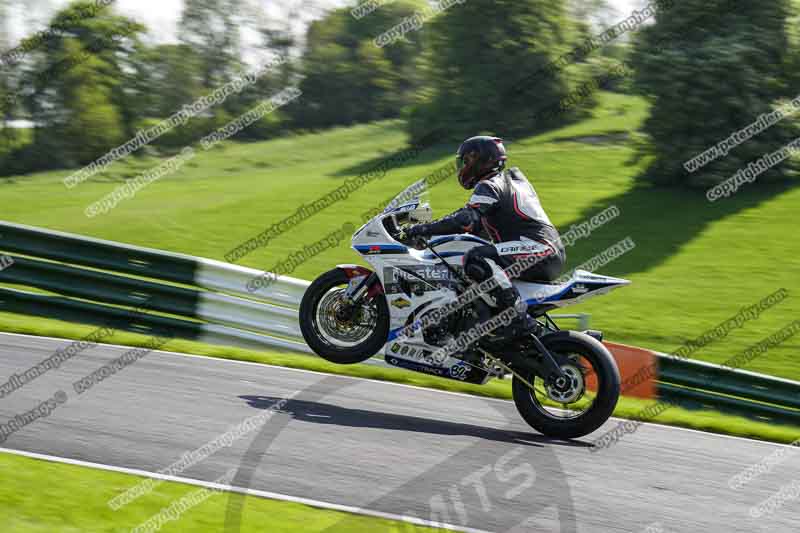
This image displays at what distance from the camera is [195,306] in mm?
10688

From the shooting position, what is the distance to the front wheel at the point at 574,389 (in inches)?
287

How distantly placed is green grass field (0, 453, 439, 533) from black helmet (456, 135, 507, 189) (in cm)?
335

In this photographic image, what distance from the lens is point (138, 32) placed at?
3931 cm

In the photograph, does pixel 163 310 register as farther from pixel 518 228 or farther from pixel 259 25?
pixel 259 25

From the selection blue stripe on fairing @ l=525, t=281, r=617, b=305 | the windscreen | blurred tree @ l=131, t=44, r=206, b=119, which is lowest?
blurred tree @ l=131, t=44, r=206, b=119

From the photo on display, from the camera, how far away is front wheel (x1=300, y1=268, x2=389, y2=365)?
8305 millimetres

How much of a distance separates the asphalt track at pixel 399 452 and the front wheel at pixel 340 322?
0.39 meters

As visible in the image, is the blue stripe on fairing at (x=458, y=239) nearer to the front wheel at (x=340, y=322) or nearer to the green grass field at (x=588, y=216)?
the front wheel at (x=340, y=322)

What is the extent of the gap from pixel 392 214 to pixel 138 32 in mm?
33835

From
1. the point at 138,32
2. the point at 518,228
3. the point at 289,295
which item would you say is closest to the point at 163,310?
the point at 289,295

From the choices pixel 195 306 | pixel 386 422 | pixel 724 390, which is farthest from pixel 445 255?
pixel 724 390

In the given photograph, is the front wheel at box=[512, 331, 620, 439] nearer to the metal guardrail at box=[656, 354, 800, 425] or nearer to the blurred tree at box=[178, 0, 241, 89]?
the metal guardrail at box=[656, 354, 800, 425]

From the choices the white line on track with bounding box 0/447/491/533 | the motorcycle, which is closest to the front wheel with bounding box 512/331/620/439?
the motorcycle

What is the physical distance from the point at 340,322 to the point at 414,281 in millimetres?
773
